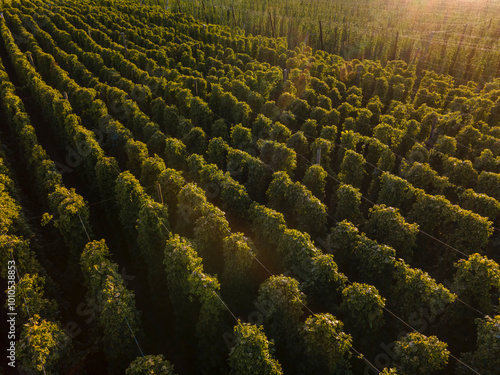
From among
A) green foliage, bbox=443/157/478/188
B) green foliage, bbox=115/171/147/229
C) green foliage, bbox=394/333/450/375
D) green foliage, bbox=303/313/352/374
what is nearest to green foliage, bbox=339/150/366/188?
green foliage, bbox=443/157/478/188

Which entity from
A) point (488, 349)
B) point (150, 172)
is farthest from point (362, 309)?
point (150, 172)

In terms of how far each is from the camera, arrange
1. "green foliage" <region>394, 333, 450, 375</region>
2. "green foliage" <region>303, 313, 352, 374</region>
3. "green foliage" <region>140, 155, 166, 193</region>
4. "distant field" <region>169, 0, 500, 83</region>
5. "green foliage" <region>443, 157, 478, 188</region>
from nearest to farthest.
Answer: "green foliage" <region>394, 333, 450, 375</region> → "green foliage" <region>303, 313, 352, 374</region> → "green foliage" <region>140, 155, 166, 193</region> → "green foliage" <region>443, 157, 478, 188</region> → "distant field" <region>169, 0, 500, 83</region>

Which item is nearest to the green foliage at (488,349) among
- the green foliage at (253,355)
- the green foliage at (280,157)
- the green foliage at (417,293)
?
the green foliage at (417,293)

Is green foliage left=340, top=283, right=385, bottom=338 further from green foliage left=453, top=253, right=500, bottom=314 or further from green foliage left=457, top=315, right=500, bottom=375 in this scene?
green foliage left=453, top=253, right=500, bottom=314

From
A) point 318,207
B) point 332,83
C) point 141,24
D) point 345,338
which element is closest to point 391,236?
point 318,207

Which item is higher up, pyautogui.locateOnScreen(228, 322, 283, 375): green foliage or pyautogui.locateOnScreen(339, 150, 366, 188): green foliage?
pyautogui.locateOnScreen(339, 150, 366, 188): green foliage

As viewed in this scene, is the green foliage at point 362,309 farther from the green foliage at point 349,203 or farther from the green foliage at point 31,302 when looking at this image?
the green foliage at point 31,302
